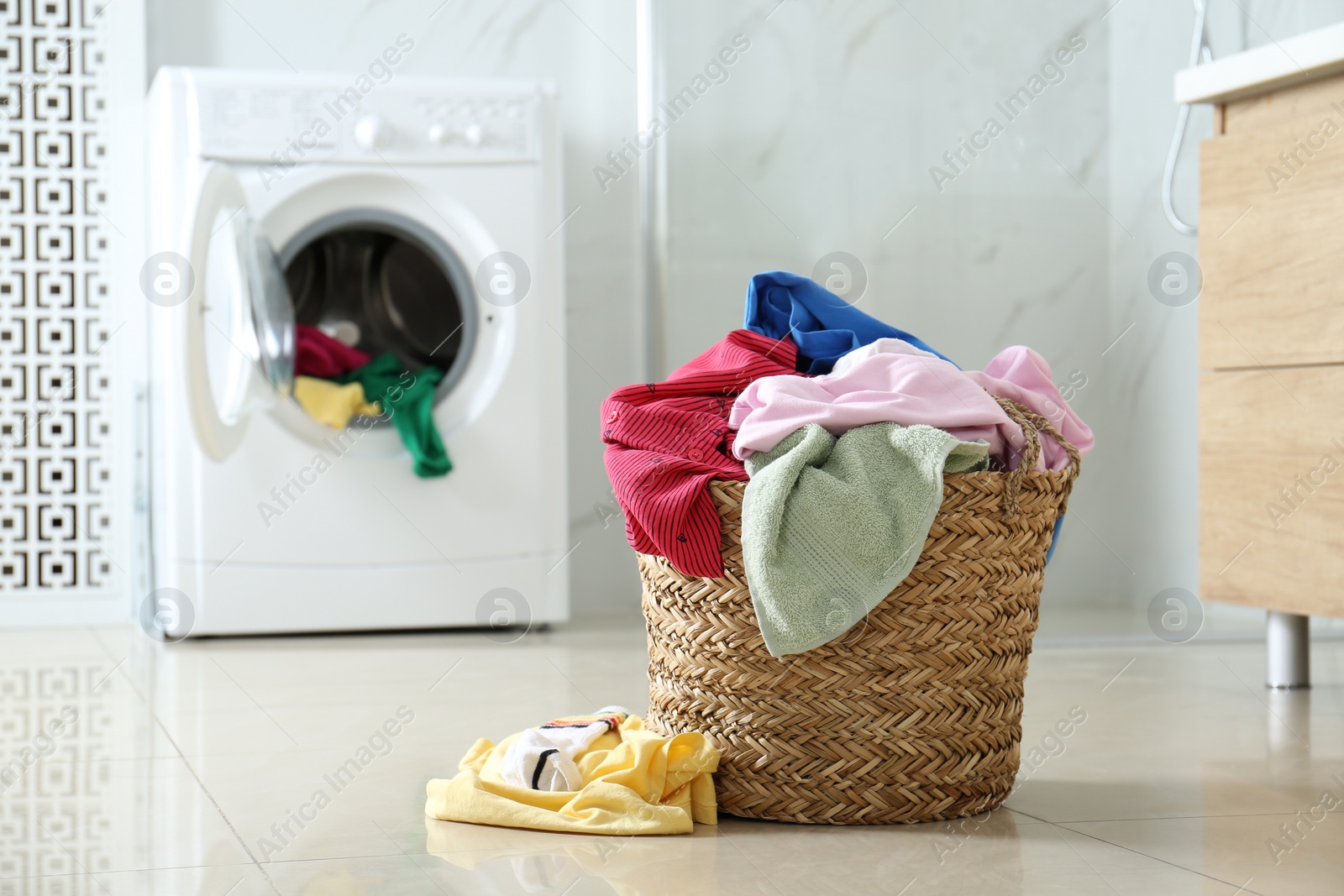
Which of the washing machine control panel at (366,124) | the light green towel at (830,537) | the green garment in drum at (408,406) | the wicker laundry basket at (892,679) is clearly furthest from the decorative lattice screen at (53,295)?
the light green towel at (830,537)

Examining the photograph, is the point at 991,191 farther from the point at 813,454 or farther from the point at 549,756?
the point at 549,756

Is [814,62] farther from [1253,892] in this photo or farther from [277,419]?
[1253,892]

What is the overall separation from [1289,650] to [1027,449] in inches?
36.7

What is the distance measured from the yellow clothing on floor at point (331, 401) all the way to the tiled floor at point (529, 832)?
1.54ft

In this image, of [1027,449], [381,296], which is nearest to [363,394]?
[381,296]

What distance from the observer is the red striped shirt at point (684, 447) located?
3.71ft

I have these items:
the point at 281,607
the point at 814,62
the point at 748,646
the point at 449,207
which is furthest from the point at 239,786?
the point at 814,62

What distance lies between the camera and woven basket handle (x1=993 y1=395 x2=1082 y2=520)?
3.71ft

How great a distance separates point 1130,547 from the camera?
2.45 metres

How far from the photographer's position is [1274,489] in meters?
1.73

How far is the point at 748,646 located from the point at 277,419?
1.47 meters

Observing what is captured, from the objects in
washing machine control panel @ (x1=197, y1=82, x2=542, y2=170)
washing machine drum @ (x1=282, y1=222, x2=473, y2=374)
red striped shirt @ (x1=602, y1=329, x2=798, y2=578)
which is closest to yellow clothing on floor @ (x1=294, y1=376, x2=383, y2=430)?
washing machine drum @ (x1=282, y1=222, x2=473, y2=374)

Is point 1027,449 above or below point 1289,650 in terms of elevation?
above

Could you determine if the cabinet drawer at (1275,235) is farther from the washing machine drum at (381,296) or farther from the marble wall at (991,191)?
the washing machine drum at (381,296)
